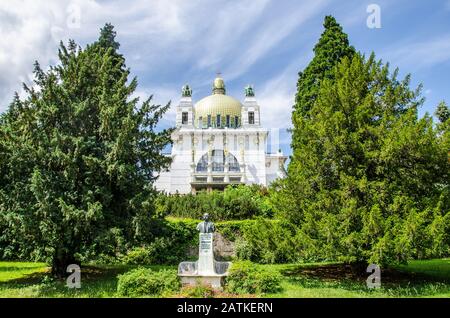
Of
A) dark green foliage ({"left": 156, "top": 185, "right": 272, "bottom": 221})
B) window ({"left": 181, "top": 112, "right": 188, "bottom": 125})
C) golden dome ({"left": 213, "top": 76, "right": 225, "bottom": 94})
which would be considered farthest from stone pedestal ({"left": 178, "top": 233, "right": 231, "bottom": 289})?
golden dome ({"left": 213, "top": 76, "right": 225, "bottom": 94})

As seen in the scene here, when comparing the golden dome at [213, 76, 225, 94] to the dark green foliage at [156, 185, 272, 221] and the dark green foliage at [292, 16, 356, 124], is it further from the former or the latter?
the dark green foliage at [292, 16, 356, 124]

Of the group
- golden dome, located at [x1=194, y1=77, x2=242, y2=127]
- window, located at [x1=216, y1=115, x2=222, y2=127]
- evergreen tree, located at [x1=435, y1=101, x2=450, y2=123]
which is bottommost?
evergreen tree, located at [x1=435, y1=101, x2=450, y2=123]

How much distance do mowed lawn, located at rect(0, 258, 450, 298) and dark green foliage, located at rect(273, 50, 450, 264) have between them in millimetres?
1019

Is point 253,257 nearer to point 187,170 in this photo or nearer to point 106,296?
point 106,296

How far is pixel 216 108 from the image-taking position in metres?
66.6

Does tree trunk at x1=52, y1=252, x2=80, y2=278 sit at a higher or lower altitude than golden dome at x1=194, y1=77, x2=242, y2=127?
lower

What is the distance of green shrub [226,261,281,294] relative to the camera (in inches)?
454

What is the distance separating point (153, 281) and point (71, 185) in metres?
4.46

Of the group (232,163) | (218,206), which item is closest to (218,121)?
(232,163)

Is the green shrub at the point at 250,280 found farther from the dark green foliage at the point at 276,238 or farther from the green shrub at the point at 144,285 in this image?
the green shrub at the point at 144,285

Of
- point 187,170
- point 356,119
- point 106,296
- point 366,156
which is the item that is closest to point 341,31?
point 356,119

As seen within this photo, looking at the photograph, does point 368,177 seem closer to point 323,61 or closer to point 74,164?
point 323,61

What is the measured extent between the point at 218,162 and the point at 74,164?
47.8 meters
